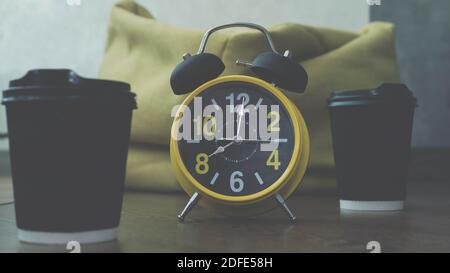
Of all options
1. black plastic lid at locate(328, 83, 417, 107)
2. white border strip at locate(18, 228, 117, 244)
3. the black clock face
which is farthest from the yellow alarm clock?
white border strip at locate(18, 228, 117, 244)

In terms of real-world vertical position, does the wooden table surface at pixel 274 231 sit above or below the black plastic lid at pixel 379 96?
below

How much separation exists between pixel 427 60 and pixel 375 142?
1660 millimetres

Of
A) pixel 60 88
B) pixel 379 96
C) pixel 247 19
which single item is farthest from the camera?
pixel 247 19

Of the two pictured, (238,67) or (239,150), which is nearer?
(239,150)

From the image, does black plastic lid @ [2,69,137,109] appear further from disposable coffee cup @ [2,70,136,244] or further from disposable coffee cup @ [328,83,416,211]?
disposable coffee cup @ [328,83,416,211]

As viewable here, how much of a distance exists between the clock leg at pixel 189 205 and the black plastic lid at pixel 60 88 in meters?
0.41

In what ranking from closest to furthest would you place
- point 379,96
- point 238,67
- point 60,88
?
1. point 60,88
2. point 379,96
3. point 238,67

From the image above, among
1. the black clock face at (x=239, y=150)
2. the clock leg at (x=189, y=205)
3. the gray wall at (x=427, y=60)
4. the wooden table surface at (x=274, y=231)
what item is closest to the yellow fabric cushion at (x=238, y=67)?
the wooden table surface at (x=274, y=231)

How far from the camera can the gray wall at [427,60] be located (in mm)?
3023

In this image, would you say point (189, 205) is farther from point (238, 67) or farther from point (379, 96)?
point (238, 67)

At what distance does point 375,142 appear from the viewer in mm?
1533

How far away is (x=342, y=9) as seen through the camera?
289cm

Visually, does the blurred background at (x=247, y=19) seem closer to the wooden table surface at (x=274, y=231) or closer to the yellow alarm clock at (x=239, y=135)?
the wooden table surface at (x=274, y=231)

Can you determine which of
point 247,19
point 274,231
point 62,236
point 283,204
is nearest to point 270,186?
point 283,204
